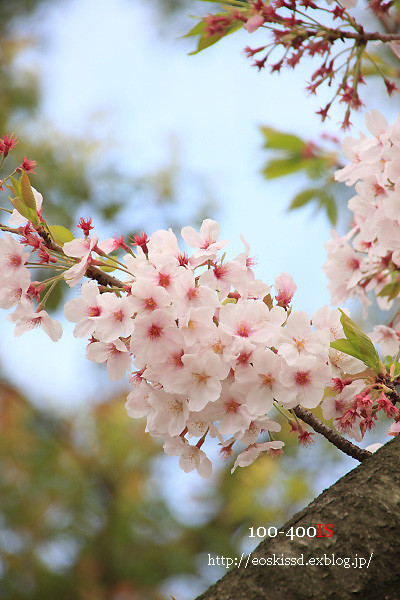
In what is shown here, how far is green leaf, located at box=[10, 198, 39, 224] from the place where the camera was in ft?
2.23

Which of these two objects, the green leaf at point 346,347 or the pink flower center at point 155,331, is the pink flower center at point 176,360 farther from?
the green leaf at point 346,347


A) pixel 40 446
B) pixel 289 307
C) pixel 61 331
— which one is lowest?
pixel 40 446

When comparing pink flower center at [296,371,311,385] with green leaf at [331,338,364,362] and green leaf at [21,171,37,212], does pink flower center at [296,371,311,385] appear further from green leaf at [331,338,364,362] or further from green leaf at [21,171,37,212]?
green leaf at [21,171,37,212]

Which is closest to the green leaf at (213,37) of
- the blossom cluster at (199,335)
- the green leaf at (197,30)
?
the green leaf at (197,30)

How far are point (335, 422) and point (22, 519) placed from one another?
310cm

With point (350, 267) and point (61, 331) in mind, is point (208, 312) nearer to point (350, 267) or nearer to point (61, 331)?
point (61, 331)

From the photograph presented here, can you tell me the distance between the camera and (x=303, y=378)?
64 centimetres

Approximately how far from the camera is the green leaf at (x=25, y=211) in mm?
681

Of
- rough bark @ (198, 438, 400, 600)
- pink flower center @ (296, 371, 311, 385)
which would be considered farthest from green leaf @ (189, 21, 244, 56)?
rough bark @ (198, 438, 400, 600)

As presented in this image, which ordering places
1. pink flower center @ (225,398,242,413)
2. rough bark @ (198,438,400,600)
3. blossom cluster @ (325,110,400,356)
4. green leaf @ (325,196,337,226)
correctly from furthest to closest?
1. green leaf @ (325,196,337,226)
2. blossom cluster @ (325,110,400,356)
3. pink flower center @ (225,398,242,413)
4. rough bark @ (198,438,400,600)

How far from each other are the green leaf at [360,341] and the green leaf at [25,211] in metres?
0.35

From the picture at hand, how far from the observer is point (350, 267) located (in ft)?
3.34

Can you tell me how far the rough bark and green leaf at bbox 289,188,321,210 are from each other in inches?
39.9

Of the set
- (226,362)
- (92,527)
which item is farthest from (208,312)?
(92,527)
